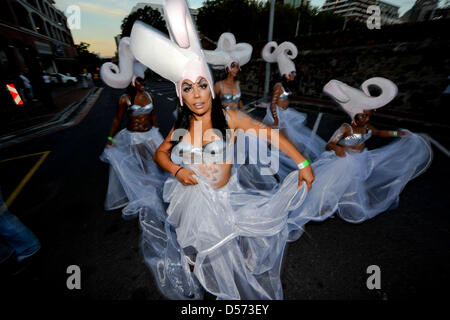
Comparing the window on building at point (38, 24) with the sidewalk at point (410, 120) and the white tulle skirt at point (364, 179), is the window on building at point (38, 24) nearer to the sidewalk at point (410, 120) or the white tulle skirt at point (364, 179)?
the sidewalk at point (410, 120)

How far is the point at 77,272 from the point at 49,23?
49.9m

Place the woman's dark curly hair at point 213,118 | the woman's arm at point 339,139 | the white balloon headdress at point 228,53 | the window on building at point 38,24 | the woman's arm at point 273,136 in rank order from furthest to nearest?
the window on building at point 38,24 < the white balloon headdress at point 228,53 < the woman's arm at point 339,139 < the woman's dark curly hair at point 213,118 < the woman's arm at point 273,136

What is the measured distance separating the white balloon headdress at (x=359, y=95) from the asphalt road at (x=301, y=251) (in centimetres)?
155

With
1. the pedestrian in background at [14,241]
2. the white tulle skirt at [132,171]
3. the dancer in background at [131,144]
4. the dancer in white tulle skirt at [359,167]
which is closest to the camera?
the pedestrian in background at [14,241]

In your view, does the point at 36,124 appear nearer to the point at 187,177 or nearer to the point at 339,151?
the point at 187,177

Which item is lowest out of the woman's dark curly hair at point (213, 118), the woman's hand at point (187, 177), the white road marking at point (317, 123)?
the white road marking at point (317, 123)

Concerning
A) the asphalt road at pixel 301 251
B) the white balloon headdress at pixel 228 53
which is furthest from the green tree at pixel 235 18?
the asphalt road at pixel 301 251

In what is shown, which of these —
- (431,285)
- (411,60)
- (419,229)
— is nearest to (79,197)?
(431,285)

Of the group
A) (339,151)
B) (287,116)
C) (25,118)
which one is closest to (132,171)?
(339,151)

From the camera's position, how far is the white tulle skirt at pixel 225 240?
5.56 feet

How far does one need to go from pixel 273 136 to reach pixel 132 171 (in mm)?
2411

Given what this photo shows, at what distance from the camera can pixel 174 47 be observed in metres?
1.38
